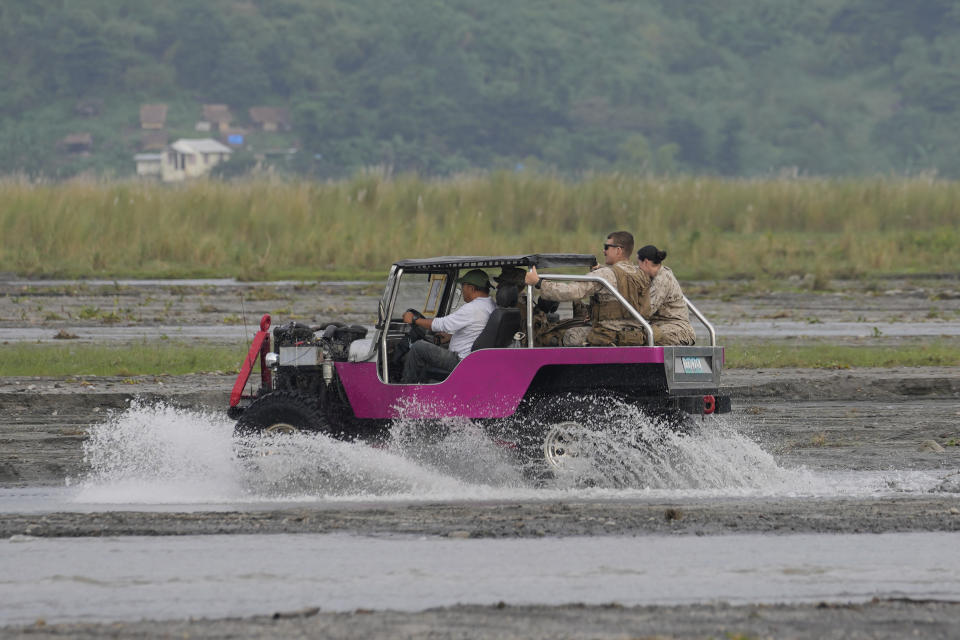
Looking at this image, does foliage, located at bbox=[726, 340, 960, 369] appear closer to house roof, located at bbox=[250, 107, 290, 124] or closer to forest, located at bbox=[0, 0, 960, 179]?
forest, located at bbox=[0, 0, 960, 179]

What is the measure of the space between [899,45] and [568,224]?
51.2 metres

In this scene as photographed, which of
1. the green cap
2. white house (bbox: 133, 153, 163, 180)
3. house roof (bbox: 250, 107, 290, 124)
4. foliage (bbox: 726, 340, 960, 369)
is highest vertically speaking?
house roof (bbox: 250, 107, 290, 124)

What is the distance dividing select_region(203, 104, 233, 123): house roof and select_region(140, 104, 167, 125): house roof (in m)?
2.30

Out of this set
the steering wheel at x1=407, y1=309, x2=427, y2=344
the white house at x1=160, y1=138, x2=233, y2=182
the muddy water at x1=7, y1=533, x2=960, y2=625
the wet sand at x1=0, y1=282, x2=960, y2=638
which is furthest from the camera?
the white house at x1=160, y1=138, x2=233, y2=182

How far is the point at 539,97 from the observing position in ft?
257

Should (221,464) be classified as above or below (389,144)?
below

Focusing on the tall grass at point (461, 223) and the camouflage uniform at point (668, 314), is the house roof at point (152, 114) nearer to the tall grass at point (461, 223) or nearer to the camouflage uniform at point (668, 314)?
the tall grass at point (461, 223)

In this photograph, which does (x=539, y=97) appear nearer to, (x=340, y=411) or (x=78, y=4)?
(x=78, y=4)

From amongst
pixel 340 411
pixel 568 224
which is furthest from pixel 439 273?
pixel 568 224

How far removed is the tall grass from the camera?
28.4 meters

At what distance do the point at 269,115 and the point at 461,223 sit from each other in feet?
166

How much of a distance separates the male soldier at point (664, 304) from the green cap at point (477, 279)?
0.99m

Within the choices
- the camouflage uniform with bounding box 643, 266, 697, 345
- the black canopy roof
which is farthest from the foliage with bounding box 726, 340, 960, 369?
the black canopy roof

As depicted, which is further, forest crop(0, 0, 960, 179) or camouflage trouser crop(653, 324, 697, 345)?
forest crop(0, 0, 960, 179)
